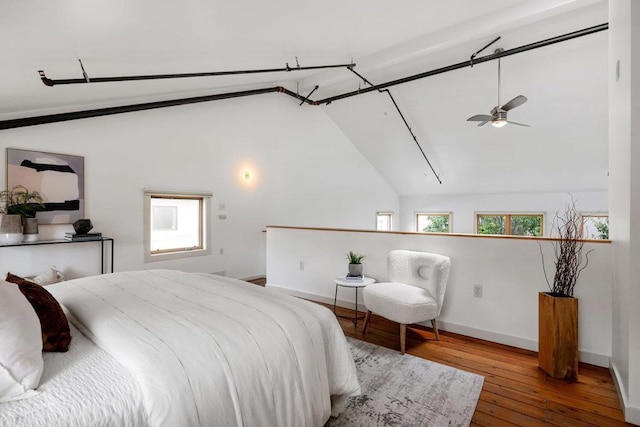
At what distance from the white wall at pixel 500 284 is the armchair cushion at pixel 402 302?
492 mm

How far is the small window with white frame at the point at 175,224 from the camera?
4.48 meters

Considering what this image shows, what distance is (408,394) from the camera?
2117 mm

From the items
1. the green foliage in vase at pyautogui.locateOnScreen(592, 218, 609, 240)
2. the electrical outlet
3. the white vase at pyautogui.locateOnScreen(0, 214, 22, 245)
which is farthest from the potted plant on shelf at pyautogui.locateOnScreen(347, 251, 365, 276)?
the green foliage in vase at pyautogui.locateOnScreen(592, 218, 609, 240)

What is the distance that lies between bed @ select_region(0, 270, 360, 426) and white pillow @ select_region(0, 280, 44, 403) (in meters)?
0.04

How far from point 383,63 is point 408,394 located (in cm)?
426

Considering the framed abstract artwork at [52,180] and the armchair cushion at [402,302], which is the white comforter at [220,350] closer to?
the armchair cushion at [402,302]

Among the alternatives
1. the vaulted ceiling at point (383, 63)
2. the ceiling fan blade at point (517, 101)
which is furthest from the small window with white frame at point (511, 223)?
the ceiling fan blade at point (517, 101)

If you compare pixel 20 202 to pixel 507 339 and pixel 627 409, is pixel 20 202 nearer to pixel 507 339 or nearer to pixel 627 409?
pixel 507 339

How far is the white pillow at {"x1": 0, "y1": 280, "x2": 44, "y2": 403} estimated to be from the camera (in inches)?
36.1

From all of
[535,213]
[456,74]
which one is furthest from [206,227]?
[535,213]

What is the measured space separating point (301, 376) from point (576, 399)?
6.61ft

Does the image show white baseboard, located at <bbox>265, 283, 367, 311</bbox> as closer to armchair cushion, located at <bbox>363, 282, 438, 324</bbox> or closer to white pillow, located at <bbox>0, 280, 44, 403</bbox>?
armchair cushion, located at <bbox>363, 282, 438, 324</bbox>

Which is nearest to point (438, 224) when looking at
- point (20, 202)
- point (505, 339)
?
point (505, 339)

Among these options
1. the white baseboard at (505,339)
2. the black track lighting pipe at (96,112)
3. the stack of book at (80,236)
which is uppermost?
the black track lighting pipe at (96,112)
